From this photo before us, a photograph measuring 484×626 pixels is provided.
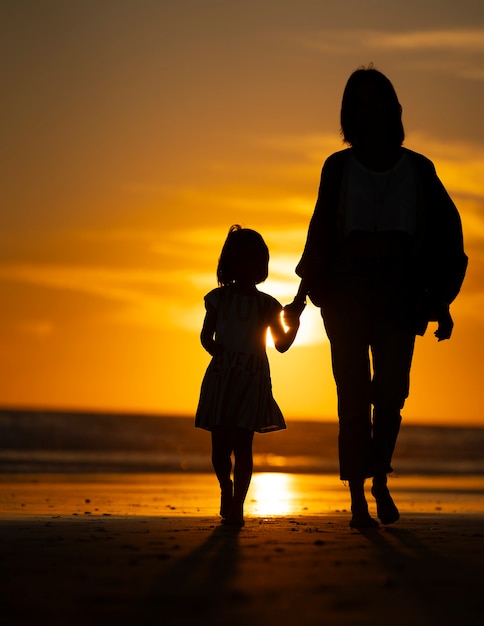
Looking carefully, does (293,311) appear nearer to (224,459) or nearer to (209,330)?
(209,330)

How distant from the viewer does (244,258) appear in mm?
6574

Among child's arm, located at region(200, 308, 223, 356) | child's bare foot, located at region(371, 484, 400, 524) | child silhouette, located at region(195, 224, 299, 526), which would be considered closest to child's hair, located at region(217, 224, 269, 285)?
child silhouette, located at region(195, 224, 299, 526)

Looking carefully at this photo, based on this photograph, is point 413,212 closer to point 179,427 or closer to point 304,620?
point 304,620

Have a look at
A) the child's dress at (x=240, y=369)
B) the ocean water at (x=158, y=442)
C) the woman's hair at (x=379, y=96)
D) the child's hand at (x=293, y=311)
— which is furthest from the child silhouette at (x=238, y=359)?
the ocean water at (x=158, y=442)

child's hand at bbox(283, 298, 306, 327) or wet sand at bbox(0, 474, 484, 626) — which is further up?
child's hand at bbox(283, 298, 306, 327)

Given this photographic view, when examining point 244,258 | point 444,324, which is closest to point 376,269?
point 444,324

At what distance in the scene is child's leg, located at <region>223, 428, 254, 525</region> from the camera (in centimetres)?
609

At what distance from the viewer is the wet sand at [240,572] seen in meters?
3.04

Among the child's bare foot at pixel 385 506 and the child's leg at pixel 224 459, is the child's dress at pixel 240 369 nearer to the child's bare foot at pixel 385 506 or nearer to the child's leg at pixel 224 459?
the child's leg at pixel 224 459

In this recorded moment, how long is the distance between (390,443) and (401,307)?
0.69 m

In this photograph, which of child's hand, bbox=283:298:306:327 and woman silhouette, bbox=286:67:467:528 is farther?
child's hand, bbox=283:298:306:327

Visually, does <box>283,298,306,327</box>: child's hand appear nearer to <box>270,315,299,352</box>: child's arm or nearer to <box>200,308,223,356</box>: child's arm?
<box>270,315,299,352</box>: child's arm

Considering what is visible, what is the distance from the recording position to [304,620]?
2.94 meters

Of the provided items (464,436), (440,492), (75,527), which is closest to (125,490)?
(440,492)
